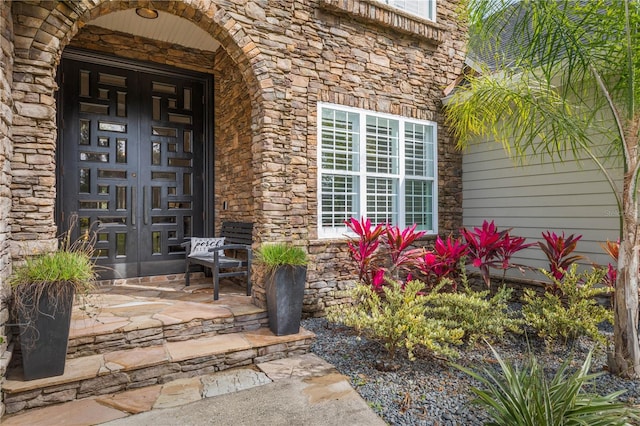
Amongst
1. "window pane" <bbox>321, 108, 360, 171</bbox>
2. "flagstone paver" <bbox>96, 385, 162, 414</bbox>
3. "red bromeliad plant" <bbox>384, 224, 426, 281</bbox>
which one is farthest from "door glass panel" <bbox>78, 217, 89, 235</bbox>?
"red bromeliad plant" <bbox>384, 224, 426, 281</bbox>

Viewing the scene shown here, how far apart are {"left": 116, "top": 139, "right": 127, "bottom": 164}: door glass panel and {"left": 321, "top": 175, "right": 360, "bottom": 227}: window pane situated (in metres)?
2.64

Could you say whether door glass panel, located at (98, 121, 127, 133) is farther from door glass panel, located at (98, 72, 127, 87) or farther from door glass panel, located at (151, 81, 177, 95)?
door glass panel, located at (151, 81, 177, 95)

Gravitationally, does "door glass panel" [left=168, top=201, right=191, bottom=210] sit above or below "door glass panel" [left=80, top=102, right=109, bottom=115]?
below

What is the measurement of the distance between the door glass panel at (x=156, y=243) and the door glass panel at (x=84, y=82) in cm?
193

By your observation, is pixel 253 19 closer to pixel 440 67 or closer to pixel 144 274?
pixel 440 67

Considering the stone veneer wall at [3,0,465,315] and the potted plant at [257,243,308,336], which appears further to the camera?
the potted plant at [257,243,308,336]

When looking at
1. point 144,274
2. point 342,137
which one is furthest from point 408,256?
point 144,274

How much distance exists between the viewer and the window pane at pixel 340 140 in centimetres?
440

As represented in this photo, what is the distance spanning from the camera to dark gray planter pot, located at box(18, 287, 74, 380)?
2.37 metres

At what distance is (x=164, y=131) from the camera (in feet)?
16.1

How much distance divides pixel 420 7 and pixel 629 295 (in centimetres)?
448

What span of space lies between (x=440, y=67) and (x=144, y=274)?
17.0ft

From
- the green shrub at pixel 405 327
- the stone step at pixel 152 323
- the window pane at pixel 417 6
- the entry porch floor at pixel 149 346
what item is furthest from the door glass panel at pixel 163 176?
the window pane at pixel 417 6

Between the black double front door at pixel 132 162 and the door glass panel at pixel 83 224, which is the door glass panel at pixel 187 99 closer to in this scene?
the black double front door at pixel 132 162
